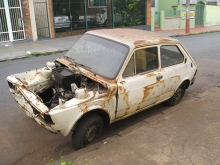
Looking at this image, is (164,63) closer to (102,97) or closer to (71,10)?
(102,97)

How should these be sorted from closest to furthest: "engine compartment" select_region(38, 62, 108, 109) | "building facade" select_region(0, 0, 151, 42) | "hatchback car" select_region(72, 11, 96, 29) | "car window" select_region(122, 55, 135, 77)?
"engine compartment" select_region(38, 62, 108, 109), "car window" select_region(122, 55, 135, 77), "building facade" select_region(0, 0, 151, 42), "hatchback car" select_region(72, 11, 96, 29)

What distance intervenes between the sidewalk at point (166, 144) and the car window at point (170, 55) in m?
1.07

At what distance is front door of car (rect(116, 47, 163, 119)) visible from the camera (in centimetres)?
423

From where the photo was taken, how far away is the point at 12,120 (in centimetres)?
509

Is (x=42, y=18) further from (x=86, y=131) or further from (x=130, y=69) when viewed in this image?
(x=86, y=131)

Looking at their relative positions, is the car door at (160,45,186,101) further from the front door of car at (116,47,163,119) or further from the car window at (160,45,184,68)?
the front door of car at (116,47,163,119)

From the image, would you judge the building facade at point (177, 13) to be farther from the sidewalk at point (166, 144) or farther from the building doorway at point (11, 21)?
the sidewalk at point (166, 144)

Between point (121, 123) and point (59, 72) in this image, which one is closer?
point (59, 72)

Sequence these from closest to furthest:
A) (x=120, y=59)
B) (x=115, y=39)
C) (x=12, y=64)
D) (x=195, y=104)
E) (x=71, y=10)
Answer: (x=120, y=59), (x=115, y=39), (x=195, y=104), (x=12, y=64), (x=71, y=10)

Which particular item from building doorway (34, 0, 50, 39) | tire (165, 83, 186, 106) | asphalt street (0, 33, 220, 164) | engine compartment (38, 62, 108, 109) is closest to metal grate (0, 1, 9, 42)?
building doorway (34, 0, 50, 39)

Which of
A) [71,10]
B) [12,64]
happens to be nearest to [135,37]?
[12,64]

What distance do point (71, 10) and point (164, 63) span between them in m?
13.6

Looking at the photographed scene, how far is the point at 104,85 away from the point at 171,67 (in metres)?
1.79

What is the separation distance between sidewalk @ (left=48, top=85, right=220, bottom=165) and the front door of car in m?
0.43
